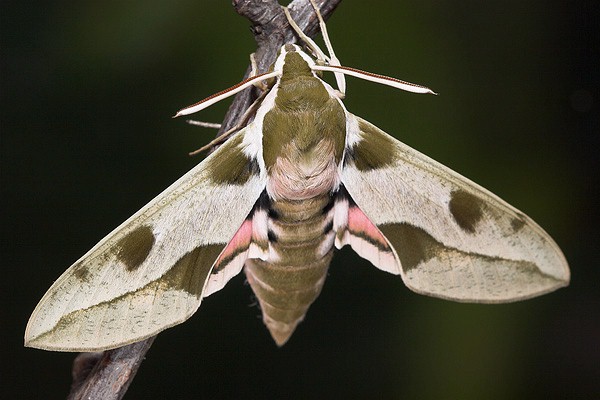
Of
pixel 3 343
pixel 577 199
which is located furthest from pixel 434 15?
pixel 3 343

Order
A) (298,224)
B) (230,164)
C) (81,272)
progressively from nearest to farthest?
1. (81,272)
2. (230,164)
3. (298,224)

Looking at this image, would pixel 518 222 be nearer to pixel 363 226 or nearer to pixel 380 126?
pixel 363 226

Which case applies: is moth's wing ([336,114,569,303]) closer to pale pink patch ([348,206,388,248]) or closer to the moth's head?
pale pink patch ([348,206,388,248])

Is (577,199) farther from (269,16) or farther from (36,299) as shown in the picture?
(36,299)

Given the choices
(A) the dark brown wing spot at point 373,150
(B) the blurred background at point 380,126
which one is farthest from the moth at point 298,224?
(B) the blurred background at point 380,126

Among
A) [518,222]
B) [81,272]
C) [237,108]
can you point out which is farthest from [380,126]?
[81,272]

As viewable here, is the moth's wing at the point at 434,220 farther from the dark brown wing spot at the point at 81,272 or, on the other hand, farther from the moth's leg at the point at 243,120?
the dark brown wing spot at the point at 81,272
